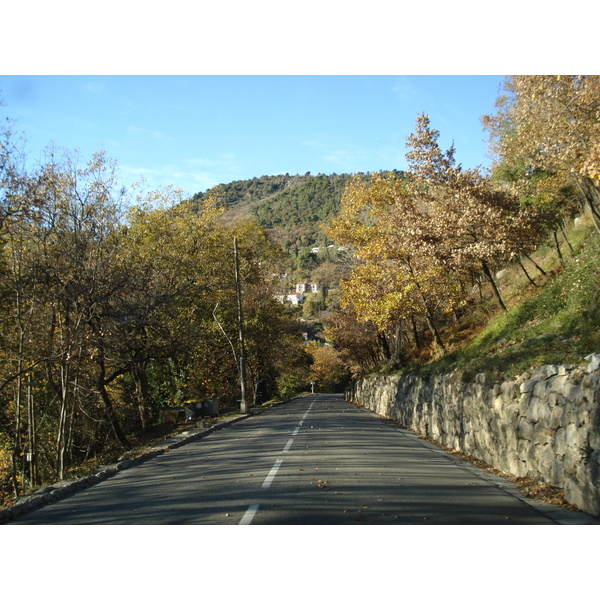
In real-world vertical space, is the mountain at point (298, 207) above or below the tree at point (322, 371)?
above

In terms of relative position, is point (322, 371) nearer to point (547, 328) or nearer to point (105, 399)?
point (105, 399)

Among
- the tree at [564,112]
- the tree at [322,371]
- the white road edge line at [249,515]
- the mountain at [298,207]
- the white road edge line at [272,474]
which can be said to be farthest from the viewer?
the mountain at [298,207]

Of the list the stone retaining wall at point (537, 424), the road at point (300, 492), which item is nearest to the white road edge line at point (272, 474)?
the road at point (300, 492)

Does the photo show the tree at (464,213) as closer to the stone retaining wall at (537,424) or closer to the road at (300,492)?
the stone retaining wall at (537,424)

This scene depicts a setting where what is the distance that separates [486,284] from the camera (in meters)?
35.0

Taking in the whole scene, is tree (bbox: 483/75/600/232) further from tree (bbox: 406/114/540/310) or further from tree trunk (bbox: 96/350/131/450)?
tree trunk (bbox: 96/350/131/450)

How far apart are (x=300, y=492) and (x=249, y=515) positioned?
4.67 feet

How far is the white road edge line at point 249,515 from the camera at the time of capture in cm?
603

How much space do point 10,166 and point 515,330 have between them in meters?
14.1

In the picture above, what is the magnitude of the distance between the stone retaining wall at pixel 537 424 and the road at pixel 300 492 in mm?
554

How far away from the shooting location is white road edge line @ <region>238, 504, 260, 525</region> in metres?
6.03

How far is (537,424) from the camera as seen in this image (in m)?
8.17

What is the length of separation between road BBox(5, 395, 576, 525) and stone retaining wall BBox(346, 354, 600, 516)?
1.82 feet

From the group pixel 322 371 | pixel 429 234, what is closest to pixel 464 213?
pixel 429 234
